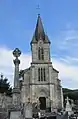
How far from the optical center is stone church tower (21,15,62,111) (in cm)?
6025

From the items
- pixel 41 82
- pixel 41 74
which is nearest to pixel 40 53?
pixel 41 74

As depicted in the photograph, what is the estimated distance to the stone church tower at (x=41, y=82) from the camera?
60.2 meters

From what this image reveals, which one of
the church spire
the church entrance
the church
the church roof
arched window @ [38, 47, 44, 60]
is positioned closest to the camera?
the church

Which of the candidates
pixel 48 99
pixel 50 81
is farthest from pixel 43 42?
pixel 48 99

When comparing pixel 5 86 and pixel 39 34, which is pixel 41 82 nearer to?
pixel 5 86

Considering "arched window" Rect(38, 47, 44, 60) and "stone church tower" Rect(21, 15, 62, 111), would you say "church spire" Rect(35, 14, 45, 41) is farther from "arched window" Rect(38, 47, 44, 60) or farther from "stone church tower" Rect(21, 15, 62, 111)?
"arched window" Rect(38, 47, 44, 60)

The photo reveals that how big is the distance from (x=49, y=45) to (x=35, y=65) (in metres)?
6.69

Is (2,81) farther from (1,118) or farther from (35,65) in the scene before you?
(1,118)

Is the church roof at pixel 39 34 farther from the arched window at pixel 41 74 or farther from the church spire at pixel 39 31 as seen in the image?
the arched window at pixel 41 74

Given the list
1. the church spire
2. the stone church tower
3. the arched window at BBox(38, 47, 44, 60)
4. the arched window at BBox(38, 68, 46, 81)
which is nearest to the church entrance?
the stone church tower

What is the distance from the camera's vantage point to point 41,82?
203 ft

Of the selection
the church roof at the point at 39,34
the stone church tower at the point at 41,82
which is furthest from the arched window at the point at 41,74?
the church roof at the point at 39,34

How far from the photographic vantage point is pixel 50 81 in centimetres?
6150

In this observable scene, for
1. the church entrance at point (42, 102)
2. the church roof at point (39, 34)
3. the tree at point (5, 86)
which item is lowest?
the church entrance at point (42, 102)
